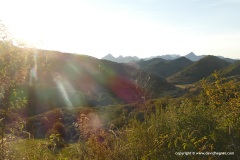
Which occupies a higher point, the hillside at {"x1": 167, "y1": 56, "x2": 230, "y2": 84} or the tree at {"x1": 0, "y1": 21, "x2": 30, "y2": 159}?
the tree at {"x1": 0, "y1": 21, "x2": 30, "y2": 159}

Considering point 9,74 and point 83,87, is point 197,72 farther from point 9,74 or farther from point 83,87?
point 9,74

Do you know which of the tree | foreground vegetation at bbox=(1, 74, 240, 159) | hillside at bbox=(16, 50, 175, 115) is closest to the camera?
the tree

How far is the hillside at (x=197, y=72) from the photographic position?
137425mm

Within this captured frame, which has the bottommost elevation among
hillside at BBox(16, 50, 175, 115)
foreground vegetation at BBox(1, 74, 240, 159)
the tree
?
hillside at BBox(16, 50, 175, 115)

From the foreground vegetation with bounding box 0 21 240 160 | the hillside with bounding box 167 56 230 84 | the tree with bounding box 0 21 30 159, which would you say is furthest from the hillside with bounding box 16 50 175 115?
the hillside with bounding box 167 56 230 84

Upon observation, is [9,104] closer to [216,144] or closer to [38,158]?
[38,158]

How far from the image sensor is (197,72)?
14812cm

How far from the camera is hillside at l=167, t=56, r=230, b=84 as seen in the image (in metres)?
137

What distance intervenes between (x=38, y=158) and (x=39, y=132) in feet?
61.1

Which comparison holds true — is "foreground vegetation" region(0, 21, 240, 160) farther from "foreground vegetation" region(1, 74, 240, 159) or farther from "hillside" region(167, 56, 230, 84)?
"hillside" region(167, 56, 230, 84)

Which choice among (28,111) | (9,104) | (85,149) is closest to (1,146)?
(9,104)

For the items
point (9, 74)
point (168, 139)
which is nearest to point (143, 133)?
point (168, 139)

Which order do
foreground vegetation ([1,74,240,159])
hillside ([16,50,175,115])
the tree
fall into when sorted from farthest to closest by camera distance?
hillside ([16,50,175,115])
foreground vegetation ([1,74,240,159])
the tree

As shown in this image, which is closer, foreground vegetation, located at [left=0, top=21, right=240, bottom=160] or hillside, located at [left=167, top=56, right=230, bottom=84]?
foreground vegetation, located at [left=0, top=21, right=240, bottom=160]
